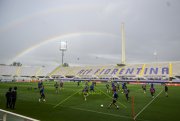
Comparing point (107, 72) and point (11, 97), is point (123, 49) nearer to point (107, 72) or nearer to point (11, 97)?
point (107, 72)

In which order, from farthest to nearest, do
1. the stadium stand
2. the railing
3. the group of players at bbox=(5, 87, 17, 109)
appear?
the stadium stand < the group of players at bbox=(5, 87, 17, 109) < the railing

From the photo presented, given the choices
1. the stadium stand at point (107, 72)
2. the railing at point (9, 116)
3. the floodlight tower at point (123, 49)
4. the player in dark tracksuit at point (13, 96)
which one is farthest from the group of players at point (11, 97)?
the floodlight tower at point (123, 49)

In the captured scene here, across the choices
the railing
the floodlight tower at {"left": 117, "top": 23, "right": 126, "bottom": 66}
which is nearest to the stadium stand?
the floodlight tower at {"left": 117, "top": 23, "right": 126, "bottom": 66}

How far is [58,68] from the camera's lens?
114562mm

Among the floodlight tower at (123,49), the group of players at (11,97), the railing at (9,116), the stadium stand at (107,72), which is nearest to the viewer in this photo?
the railing at (9,116)

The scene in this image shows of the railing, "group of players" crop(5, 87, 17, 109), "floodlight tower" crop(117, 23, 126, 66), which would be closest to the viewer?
the railing

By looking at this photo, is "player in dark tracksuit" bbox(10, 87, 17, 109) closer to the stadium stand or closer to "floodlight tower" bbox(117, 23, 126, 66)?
the stadium stand

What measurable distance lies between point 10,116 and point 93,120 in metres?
→ 9.42

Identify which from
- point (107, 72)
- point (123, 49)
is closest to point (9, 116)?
point (107, 72)

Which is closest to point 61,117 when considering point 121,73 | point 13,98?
point 13,98

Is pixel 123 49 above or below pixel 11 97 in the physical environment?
above

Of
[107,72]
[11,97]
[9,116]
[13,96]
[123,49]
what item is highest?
[123,49]

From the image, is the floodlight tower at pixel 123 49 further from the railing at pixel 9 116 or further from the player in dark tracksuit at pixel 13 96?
the railing at pixel 9 116

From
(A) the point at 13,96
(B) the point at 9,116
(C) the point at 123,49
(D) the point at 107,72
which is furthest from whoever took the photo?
(C) the point at 123,49
